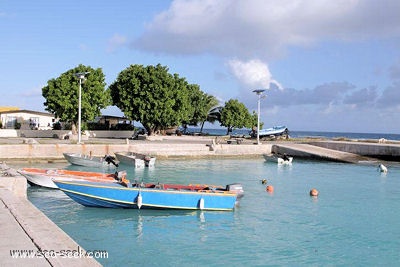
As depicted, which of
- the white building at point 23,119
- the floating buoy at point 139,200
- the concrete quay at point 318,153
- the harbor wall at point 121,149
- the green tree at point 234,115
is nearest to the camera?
the floating buoy at point 139,200

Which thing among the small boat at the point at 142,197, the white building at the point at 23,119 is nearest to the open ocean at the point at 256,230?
the small boat at the point at 142,197

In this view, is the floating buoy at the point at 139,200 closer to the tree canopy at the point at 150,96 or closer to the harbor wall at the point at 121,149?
the harbor wall at the point at 121,149

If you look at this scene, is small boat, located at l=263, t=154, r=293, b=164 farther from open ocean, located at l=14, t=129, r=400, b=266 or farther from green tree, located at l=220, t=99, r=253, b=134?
green tree, located at l=220, t=99, r=253, b=134

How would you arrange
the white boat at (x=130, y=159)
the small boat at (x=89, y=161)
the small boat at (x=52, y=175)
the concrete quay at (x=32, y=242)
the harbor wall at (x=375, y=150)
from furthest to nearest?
the harbor wall at (x=375, y=150), the white boat at (x=130, y=159), the small boat at (x=89, y=161), the small boat at (x=52, y=175), the concrete quay at (x=32, y=242)

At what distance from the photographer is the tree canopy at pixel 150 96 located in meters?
69.1

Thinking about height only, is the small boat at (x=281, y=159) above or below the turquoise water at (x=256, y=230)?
above

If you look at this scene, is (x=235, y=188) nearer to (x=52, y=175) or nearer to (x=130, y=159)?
(x=52, y=175)

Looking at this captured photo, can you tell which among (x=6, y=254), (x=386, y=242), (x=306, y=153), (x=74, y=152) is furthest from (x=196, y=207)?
(x=306, y=153)

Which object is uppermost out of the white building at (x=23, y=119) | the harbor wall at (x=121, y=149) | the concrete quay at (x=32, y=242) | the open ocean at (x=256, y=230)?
the white building at (x=23, y=119)

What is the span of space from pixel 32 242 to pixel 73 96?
5546 centimetres

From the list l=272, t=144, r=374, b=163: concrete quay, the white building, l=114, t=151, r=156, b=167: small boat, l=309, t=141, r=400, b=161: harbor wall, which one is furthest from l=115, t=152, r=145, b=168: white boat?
A: the white building

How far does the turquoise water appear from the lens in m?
15.8

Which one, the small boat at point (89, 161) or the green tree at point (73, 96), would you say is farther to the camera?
the green tree at point (73, 96)

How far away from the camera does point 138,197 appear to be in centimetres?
2158
